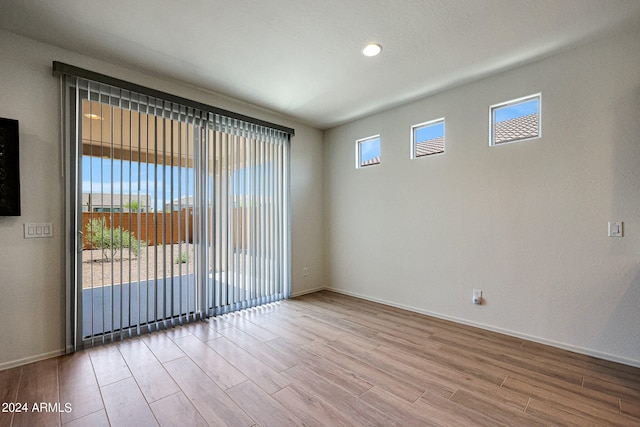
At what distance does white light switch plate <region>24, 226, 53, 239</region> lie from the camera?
229cm

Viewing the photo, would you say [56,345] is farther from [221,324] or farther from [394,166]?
[394,166]

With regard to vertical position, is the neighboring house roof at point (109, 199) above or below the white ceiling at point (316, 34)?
below

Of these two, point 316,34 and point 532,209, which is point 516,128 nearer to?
point 532,209

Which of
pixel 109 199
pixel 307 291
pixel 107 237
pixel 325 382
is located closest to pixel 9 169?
pixel 109 199

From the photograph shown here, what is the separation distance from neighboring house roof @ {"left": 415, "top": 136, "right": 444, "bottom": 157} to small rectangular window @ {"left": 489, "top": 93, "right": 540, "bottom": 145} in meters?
0.56

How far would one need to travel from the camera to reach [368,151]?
426cm

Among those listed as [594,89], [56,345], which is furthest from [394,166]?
[56,345]

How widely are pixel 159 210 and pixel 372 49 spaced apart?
262 centimetres

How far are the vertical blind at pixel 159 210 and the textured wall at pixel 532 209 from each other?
73.4 inches

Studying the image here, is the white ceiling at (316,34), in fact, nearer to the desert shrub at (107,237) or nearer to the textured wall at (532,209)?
the textured wall at (532,209)

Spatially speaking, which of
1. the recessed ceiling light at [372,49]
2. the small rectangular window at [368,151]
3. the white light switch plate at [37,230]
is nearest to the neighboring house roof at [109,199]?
the white light switch plate at [37,230]

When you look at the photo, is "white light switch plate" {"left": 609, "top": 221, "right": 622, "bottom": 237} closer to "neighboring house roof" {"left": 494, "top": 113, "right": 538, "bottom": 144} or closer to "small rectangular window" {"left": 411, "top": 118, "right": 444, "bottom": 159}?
"neighboring house roof" {"left": 494, "top": 113, "right": 538, "bottom": 144}

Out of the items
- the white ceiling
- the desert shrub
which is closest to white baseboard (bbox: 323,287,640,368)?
the white ceiling

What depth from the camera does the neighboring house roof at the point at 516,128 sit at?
2756 mm
